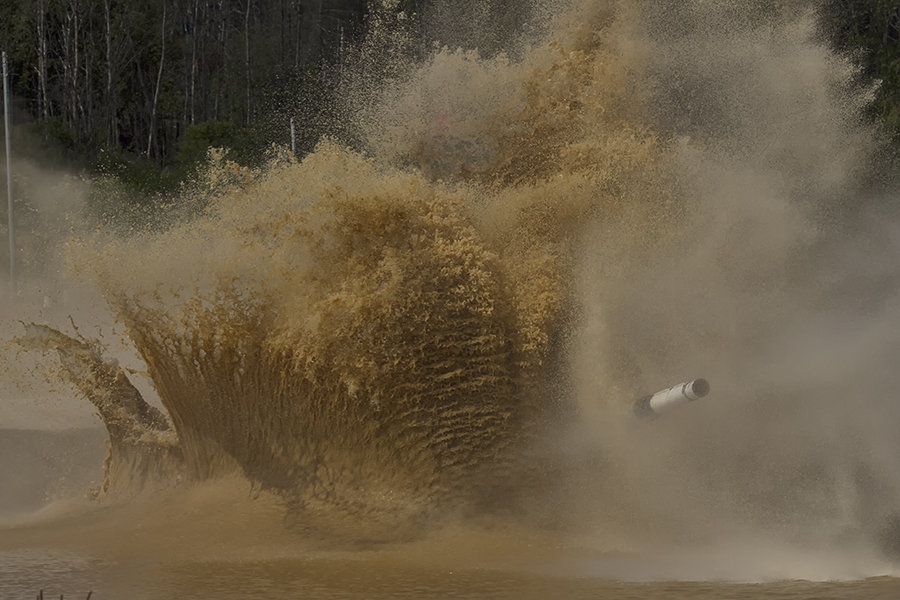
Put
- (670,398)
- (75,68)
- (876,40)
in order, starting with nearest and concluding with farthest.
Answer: (670,398), (876,40), (75,68)

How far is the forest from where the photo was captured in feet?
102

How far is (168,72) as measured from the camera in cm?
4128

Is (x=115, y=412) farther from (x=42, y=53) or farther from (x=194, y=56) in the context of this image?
(x=194, y=56)

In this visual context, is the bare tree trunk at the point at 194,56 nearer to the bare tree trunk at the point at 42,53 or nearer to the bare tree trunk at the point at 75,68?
the bare tree trunk at the point at 75,68

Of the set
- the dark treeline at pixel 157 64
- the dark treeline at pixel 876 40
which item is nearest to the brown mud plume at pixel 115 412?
the dark treeline at pixel 876 40

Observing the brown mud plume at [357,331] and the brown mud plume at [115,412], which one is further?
the brown mud plume at [115,412]

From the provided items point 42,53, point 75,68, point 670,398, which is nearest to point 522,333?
point 670,398

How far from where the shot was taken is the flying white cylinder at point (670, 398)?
8992 millimetres

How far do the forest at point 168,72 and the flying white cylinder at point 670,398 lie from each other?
1982 cm

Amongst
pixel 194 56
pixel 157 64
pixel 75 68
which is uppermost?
pixel 157 64

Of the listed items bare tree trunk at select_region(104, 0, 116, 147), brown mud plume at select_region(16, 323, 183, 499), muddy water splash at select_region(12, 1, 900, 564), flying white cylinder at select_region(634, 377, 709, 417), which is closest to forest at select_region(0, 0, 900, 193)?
bare tree trunk at select_region(104, 0, 116, 147)

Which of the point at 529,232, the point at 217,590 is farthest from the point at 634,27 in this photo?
the point at 217,590

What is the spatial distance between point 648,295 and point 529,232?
0.96 m

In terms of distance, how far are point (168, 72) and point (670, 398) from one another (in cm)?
3385
